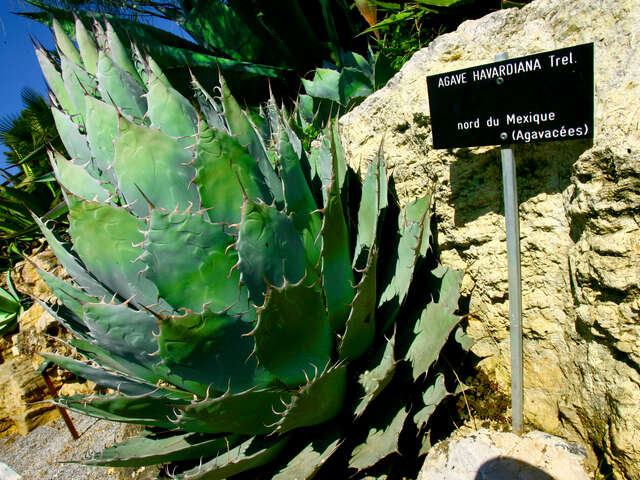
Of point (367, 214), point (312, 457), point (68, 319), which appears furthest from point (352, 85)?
point (312, 457)

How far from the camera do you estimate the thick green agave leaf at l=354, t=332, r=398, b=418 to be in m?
1.13

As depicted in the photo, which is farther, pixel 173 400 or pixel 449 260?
pixel 449 260

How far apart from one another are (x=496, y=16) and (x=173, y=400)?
157 centimetres

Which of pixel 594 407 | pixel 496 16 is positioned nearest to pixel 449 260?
pixel 594 407

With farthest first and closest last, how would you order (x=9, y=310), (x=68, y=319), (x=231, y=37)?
(x=9, y=310)
(x=231, y=37)
(x=68, y=319)

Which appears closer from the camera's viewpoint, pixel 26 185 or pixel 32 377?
pixel 32 377

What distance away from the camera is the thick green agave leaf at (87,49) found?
1.32m

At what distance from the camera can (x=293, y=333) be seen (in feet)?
3.55

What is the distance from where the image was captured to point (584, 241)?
3.79 ft

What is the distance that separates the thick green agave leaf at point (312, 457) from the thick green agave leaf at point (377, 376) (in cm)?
12

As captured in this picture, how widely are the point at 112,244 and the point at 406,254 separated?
868mm

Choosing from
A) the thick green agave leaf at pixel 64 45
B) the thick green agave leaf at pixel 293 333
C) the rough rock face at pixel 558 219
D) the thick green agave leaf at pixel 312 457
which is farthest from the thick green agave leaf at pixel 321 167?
the thick green agave leaf at pixel 64 45

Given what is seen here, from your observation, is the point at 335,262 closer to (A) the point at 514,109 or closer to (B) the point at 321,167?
(B) the point at 321,167

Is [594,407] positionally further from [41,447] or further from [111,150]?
[41,447]
